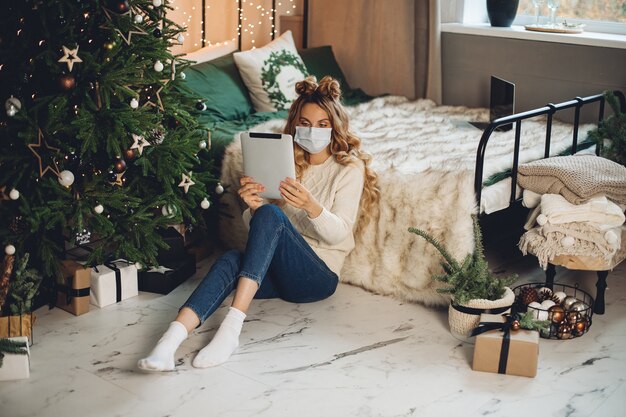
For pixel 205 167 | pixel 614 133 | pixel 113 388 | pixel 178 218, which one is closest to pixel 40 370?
pixel 113 388

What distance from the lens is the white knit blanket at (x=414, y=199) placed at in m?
2.66

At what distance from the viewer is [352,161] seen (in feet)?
8.83

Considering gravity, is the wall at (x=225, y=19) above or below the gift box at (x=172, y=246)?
above

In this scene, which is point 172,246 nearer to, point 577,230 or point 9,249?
point 9,249

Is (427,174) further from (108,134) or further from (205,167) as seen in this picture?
(108,134)

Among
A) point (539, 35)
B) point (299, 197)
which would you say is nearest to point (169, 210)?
point (299, 197)

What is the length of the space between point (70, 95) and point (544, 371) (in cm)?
164

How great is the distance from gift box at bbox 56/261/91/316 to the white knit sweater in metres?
0.58

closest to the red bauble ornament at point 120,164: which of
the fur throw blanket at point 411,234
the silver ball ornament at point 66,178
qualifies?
the silver ball ornament at point 66,178

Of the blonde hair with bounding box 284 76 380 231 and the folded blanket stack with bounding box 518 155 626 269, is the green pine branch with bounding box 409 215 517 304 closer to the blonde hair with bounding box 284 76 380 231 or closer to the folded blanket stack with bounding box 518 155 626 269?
the folded blanket stack with bounding box 518 155 626 269

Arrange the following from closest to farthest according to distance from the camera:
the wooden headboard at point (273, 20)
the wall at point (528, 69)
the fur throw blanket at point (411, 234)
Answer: the fur throw blanket at point (411, 234), the wall at point (528, 69), the wooden headboard at point (273, 20)

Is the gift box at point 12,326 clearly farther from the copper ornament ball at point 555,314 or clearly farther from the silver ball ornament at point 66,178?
the copper ornament ball at point 555,314

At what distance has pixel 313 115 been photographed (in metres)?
2.64

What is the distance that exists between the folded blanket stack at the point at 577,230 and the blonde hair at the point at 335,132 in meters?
0.56
